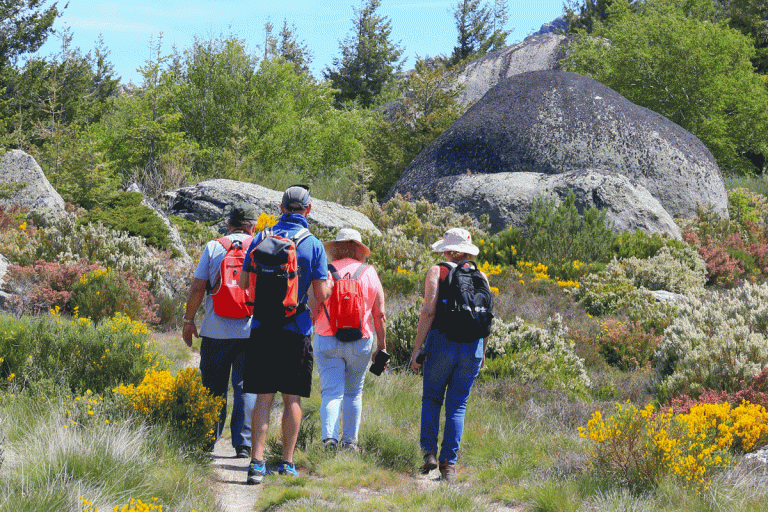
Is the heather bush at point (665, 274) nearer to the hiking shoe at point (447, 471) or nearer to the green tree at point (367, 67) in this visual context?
the hiking shoe at point (447, 471)

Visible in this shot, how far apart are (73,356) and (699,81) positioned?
25.1 metres

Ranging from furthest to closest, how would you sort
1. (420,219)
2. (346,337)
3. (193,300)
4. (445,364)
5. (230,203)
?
(420,219) → (230,203) → (346,337) → (445,364) → (193,300)

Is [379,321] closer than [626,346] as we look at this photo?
Yes

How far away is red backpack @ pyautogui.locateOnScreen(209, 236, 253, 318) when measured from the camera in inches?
182

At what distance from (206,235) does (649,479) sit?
9588mm

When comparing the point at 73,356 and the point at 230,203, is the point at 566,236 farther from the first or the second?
the point at 73,356

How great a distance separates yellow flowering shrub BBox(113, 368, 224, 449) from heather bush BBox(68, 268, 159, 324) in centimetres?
386

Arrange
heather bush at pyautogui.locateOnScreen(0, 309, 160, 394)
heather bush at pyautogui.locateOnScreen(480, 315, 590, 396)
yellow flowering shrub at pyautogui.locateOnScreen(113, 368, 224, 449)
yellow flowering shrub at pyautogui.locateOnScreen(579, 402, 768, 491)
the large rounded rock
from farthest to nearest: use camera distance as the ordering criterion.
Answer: the large rounded rock < heather bush at pyautogui.locateOnScreen(480, 315, 590, 396) < heather bush at pyautogui.locateOnScreen(0, 309, 160, 394) < yellow flowering shrub at pyautogui.locateOnScreen(113, 368, 224, 449) < yellow flowering shrub at pyautogui.locateOnScreen(579, 402, 768, 491)

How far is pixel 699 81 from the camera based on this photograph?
24828 millimetres

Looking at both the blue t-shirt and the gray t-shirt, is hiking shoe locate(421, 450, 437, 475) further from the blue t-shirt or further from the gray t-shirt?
the gray t-shirt

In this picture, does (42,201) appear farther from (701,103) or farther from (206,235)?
(701,103)

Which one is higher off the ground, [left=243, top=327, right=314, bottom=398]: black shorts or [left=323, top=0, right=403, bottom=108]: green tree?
[left=323, top=0, right=403, bottom=108]: green tree

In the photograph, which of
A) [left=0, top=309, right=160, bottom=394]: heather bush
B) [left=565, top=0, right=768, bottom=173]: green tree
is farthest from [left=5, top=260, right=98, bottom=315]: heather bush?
[left=565, top=0, right=768, bottom=173]: green tree

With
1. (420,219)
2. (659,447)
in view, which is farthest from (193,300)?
(420,219)
